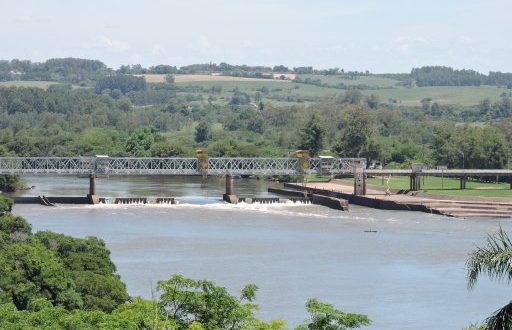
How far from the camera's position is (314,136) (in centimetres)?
16712

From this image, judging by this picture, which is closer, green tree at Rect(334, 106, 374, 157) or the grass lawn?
the grass lawn

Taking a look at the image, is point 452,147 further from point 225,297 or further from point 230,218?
point 225,297

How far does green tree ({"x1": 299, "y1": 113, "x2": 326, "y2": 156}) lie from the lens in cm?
16571

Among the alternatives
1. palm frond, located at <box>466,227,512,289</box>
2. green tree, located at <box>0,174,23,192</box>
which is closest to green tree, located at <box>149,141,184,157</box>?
green tree, located at <box>0,174,23,192</box>

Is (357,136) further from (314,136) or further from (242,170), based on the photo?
(242,170)

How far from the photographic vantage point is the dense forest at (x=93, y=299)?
2850 cm

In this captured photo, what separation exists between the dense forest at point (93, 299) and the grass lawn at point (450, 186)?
63.7 m

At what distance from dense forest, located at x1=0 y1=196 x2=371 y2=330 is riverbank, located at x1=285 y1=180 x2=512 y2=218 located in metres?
52.9

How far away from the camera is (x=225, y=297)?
30219 mm

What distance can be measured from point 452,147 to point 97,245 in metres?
103

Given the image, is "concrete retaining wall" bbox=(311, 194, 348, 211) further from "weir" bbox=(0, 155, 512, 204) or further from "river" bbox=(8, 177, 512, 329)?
"weir" bbox=(0, 155, 512, 204)

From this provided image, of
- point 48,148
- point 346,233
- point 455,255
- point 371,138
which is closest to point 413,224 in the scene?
point 346,233

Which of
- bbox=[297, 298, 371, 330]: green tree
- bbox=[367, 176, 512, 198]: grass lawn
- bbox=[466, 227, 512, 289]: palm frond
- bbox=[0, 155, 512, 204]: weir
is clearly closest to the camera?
bbox=[466, 227, 512, 289]: palm frond

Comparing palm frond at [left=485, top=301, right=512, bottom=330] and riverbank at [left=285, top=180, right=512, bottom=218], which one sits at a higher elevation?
palm frond at [left=485, top=301, right=512, bottom=330]
